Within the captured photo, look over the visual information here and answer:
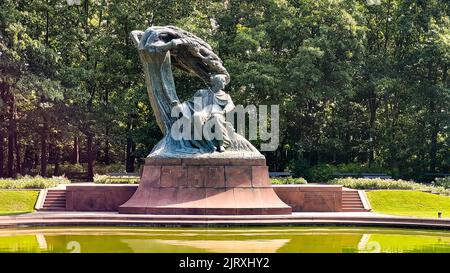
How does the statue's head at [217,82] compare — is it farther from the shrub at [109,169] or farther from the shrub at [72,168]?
the shrub at [72,168]

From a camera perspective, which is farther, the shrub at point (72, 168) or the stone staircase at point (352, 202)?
the shrub at point (72, 168)

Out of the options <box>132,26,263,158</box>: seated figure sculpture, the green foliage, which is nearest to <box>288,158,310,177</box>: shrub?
the green foliage

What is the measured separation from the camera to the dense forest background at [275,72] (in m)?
40.0

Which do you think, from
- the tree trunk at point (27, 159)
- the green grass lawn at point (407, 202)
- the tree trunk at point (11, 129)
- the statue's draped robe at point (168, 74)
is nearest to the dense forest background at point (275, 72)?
the tree trunk at point (11, 129)

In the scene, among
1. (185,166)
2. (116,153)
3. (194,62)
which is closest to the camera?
(185,166)

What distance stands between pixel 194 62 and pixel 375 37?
24.7m

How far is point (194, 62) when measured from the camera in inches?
988

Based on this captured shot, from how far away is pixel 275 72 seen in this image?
40.1 metres

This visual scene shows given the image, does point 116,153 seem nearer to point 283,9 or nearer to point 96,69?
point 96,69

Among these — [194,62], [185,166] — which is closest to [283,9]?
[194,62]

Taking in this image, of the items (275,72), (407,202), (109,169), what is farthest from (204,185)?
(109,169)

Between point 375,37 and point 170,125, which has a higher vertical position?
point 375,37

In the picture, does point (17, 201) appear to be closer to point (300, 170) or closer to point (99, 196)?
point (99, 196)

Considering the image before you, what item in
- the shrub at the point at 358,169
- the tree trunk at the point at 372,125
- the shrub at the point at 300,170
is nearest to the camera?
the shrub at the point at 300,170
